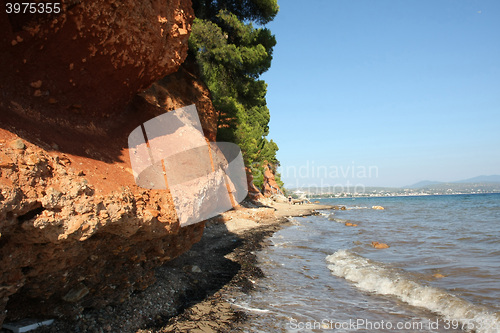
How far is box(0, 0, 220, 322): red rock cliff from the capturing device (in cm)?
313

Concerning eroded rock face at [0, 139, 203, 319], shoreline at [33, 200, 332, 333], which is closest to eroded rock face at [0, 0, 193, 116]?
eroded rock face at [0, 139, 203, 319]

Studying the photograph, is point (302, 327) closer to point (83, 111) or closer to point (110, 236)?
point (110, 236)

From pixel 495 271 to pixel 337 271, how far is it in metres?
4.13

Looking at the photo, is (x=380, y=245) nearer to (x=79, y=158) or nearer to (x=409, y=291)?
(x=409, y=291)

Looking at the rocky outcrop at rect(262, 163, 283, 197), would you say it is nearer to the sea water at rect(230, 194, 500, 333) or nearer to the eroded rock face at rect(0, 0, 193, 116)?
the sea water at rect(230, 194, 500, 333)

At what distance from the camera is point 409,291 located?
21.6 ft

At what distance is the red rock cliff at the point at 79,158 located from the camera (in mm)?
3131

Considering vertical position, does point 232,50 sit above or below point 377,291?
above

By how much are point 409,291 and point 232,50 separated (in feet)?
31.6

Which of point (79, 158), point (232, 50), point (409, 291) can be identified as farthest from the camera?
point (232, 50)

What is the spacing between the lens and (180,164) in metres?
5.34

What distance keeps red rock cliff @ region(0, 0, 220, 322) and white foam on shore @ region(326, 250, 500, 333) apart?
4.69 metres

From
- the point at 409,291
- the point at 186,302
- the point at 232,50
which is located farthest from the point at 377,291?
the point at 232,50

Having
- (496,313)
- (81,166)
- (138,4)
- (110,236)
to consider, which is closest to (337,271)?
(496,313)
